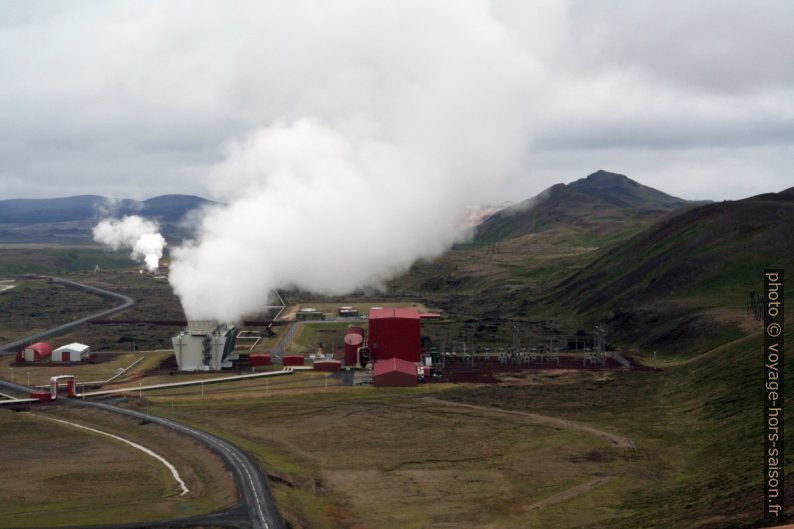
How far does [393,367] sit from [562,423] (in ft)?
92.5

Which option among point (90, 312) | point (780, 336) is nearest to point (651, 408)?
point (780, 336)

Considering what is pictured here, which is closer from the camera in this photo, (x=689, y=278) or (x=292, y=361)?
(x=292, y=361)

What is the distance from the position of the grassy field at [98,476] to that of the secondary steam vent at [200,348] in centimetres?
3095

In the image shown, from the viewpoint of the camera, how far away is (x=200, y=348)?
120625mm

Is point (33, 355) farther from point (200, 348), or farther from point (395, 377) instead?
point (395, 377)

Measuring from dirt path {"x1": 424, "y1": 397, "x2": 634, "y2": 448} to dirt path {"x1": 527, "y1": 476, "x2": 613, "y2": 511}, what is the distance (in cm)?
1155

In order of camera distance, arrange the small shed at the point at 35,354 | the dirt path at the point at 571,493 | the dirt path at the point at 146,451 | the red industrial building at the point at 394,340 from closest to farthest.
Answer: the dirt path at the point at 571,493
the dirt path at the point at 146,451
the red industrial building at the point at 394,340
the small shed at the point at 35,354

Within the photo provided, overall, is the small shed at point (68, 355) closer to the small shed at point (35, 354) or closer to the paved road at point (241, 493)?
the small shed at point (35, 354)

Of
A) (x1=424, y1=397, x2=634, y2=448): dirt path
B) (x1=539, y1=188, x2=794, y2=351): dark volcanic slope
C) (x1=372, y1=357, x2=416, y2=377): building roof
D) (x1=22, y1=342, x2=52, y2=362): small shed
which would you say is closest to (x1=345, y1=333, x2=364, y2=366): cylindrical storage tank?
(x1=372, y1=357, x2=416, y2=377): building roof

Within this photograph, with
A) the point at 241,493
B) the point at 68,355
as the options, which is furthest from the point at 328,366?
the point at 241,493

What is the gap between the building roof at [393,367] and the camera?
109000mm

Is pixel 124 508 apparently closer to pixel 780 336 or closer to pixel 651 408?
pixel 651 408

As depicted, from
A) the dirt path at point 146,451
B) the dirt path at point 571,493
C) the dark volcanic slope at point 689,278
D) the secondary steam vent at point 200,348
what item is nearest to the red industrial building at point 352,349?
the secondary steam vent at point 200,348

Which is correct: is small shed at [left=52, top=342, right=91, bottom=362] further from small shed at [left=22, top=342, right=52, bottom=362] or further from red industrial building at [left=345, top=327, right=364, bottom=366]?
red industrial building at [left=345, top=327, right=364, bottom=366]
